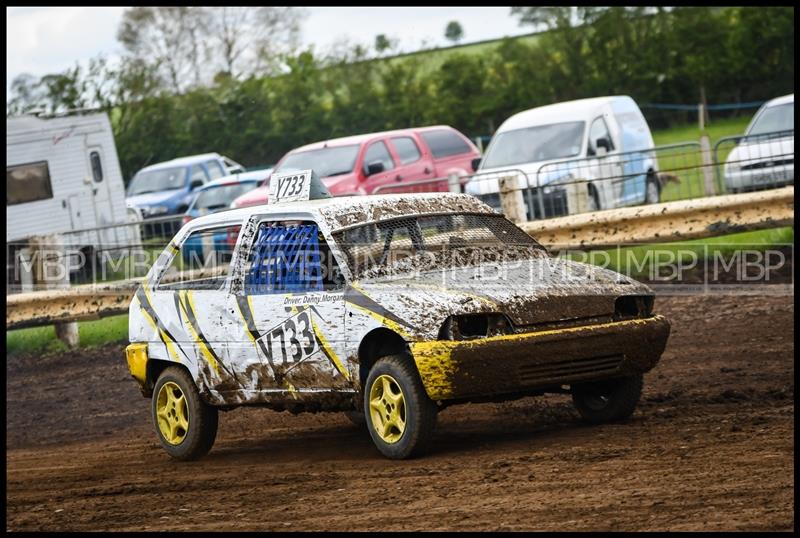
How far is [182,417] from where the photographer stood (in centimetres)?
941

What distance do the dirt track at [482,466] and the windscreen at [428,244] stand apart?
1122 mm

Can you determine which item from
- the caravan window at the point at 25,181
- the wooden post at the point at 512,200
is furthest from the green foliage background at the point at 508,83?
the wooden post at the point at 512,200

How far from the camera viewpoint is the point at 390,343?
8.16 metres

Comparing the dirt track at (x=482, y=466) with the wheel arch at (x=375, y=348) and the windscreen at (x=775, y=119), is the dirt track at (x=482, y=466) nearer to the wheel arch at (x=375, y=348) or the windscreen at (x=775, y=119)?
the wheel arch at (x=375, y=348)

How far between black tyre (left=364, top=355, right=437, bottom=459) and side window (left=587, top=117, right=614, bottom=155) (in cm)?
1264

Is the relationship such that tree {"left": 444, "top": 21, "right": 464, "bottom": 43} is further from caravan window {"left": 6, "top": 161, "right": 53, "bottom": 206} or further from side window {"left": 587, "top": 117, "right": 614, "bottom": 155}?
side window {"left": 587, "top": 117, "right": 614, "bottom": 155}

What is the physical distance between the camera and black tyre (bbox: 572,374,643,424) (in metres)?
8.45

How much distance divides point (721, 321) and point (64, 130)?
57.7ft

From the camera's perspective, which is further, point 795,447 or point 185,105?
point 185,105

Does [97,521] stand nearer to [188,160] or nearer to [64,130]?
[64,130]

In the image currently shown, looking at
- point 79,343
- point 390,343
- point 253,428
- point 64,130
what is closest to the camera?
point 390,343

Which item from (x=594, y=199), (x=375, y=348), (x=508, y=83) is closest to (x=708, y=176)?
(x=594, y=199)

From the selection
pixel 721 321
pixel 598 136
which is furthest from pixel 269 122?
pixel 721 321

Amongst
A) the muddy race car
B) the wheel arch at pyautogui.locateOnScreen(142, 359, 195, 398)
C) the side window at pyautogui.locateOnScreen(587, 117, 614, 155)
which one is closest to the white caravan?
the side window at pyautogui.locateOnScreen(587, 117, 614, 155)
